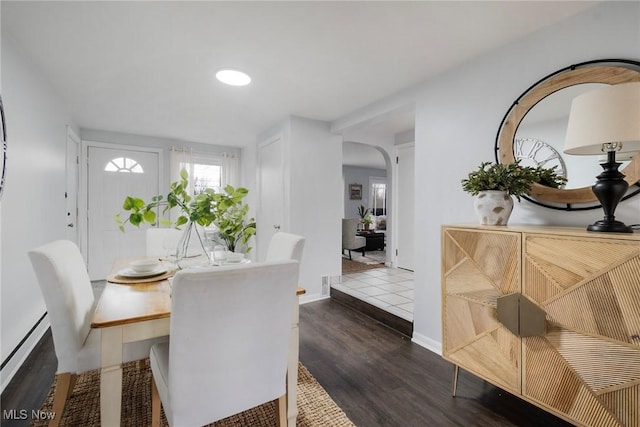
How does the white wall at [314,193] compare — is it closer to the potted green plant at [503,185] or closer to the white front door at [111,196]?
the potted green plant at [503,185]

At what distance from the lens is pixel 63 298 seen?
1216 mm

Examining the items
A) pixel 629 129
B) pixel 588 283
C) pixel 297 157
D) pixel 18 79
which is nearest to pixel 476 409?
pixel 588 283

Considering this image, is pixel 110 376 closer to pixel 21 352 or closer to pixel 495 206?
pixel 21 352

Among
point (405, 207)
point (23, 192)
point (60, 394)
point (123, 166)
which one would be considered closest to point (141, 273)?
point (60, 394)

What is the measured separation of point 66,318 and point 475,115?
2.65 m

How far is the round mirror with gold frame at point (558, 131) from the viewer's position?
1406 millimetres

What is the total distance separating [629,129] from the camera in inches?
43.6

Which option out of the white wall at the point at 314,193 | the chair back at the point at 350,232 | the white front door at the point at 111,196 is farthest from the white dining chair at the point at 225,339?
the chair back at the point at 350,232

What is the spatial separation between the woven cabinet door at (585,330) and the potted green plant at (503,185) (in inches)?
11.5

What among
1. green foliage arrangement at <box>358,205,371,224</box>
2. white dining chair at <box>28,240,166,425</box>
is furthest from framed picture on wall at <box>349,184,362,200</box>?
white dining chair at <box>28,240,166,425</box>

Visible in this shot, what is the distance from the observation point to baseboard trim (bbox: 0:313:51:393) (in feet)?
5.83

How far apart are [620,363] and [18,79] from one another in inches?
147

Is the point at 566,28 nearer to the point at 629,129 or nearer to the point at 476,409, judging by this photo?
the point at 629,129

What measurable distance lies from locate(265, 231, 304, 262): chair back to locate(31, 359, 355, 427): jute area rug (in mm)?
833
